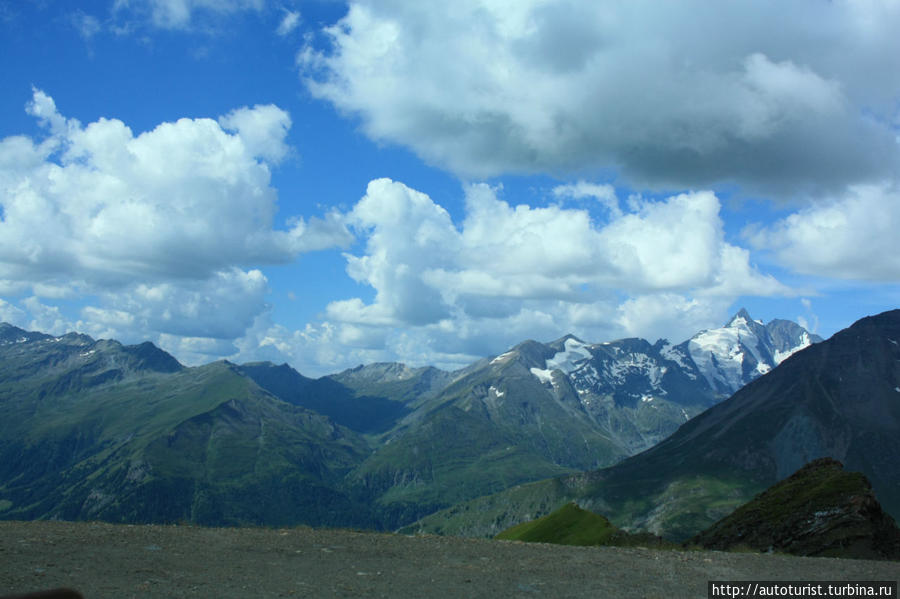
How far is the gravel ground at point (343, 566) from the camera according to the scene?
14.9 m

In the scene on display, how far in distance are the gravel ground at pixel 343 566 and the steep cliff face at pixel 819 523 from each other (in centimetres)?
501

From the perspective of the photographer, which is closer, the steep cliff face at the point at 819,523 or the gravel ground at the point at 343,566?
the gravel ground at the point at 343,566

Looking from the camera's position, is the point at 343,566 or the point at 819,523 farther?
the point at 819,523

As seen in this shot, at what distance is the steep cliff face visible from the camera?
2573 centimetres

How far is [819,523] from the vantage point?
2808 cm

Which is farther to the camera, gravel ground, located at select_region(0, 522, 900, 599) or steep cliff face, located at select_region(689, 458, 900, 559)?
steep cliff face, located at select_region(689, 458, 900, 559)

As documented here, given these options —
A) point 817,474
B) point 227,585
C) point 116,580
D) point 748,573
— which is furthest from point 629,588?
point 817,474

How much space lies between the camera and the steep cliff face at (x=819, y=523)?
25.7 metres

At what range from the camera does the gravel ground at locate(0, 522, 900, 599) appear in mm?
14922

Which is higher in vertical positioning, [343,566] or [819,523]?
[343,566]

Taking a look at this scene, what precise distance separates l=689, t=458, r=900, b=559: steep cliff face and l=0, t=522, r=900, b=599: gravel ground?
501 centimetres

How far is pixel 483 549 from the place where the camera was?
2084 centimetres

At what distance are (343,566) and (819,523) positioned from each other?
23402mm

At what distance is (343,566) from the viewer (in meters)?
17.4
